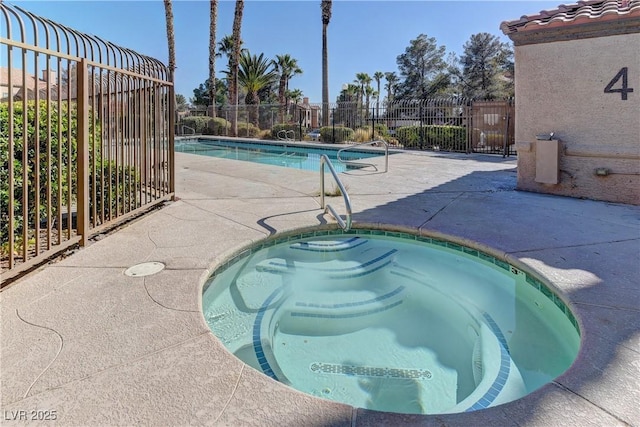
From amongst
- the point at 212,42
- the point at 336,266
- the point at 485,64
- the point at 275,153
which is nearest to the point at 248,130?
the point at 212,42

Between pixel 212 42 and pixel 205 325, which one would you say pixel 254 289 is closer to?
pixel 205 325

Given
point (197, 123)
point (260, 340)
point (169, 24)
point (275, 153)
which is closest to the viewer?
point (260, 340)

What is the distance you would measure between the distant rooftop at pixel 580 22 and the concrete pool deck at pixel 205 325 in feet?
8.48

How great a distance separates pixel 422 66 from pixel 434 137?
32.4 metres

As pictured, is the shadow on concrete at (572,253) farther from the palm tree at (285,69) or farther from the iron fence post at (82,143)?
the palm tree at (285,69)

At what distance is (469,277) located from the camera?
3824 mm

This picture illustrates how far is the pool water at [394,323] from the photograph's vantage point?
2379 millimetres

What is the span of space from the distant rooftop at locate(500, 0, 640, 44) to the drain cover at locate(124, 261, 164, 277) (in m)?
6.50

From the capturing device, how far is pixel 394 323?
125 inches

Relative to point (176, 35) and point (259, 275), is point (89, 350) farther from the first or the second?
point (176, 35)

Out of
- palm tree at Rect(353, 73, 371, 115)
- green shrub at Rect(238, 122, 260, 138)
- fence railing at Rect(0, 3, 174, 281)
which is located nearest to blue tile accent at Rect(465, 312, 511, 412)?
fence railing at Rect(0, 3, 174, 281)

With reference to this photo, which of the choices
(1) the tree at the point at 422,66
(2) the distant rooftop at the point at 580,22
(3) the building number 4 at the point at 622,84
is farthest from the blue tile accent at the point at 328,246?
(1) the tree at the point at 422,66

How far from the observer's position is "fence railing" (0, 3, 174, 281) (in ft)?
9.79

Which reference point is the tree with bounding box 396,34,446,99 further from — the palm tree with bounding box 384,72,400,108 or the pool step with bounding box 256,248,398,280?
the pool step with bounding box 256,248,398,280
